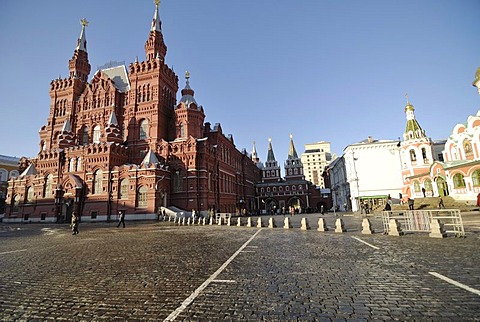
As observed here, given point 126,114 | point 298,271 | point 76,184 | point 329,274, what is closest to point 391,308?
point 329,274

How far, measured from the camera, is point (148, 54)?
41.9 m

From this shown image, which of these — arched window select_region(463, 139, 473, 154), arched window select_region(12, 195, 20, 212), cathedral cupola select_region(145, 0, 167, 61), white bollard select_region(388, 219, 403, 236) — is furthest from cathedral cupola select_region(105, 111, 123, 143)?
arched window select_region(463, 139, 473, 154)

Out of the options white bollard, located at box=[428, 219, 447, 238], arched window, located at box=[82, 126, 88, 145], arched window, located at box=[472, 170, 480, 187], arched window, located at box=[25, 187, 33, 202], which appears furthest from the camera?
arched window, located at box=[82, 126, 88, 145]

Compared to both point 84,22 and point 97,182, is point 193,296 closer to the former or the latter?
point 97,182

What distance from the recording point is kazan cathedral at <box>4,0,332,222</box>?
1339 inches

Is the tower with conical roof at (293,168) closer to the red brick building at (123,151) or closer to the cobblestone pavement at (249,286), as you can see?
the red brick building at (123,151)

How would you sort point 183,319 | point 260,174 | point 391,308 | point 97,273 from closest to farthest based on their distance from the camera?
point 183,319, point 391,308, point 97,273, point 260,174

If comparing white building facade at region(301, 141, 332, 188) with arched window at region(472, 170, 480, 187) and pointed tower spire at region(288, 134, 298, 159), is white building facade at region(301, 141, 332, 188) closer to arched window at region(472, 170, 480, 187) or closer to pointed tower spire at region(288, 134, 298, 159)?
pointed tower spire at region(288, 134, 298, 159)

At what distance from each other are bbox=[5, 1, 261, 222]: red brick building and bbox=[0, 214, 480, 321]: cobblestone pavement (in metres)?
26.0

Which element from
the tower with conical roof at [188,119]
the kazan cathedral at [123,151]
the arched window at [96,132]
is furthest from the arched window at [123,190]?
the arched window at [96,132]

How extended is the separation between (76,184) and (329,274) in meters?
38.3

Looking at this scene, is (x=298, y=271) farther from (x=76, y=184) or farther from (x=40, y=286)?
(x=76, y=184)

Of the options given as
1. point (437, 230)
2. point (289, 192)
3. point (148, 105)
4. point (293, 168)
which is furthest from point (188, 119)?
point (293, 168)

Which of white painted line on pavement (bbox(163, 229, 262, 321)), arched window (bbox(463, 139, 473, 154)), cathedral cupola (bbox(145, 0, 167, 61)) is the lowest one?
white painted line on pavement (bbox(163, 229, 262, 321))
